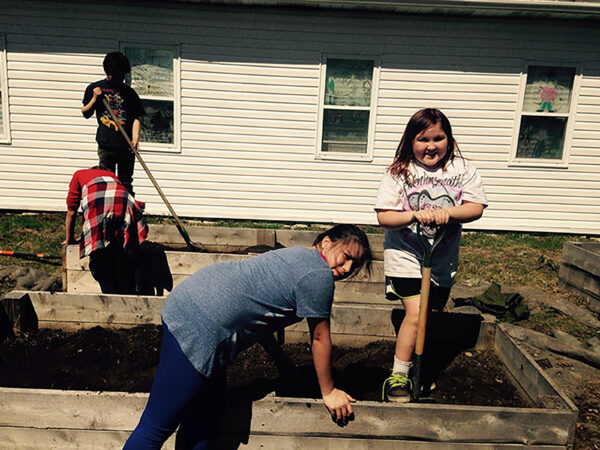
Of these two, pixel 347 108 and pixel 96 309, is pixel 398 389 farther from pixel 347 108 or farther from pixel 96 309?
pixel 347 108

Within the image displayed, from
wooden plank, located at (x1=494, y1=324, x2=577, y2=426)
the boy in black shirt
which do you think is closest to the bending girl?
wooden plank, located at (x1=494, y1=324, x2=577, y2=426)

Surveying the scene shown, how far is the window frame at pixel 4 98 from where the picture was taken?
853 centimetres

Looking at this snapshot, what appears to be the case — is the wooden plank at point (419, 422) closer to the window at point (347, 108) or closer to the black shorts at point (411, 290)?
the black shorts at point (411, 290)

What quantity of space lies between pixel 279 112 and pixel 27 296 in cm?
600

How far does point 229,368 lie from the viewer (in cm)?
349

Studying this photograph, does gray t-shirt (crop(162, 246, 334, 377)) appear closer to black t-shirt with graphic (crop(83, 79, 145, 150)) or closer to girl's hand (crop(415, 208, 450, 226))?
girl's hand (crop(415, 208, 450, 226))

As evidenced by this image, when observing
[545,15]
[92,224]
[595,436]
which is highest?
[545,15]

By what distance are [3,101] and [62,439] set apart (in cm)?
821

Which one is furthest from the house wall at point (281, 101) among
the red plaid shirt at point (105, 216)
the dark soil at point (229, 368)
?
the dark soil at point (229, 368)

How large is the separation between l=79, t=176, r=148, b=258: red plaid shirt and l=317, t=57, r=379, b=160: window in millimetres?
5213

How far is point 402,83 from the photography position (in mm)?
8695

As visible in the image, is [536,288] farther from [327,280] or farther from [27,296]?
[27,296]

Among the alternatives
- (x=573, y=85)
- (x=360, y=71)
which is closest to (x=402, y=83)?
(x=360, y=71)

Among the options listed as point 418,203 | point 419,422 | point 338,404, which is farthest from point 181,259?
point 419,422
